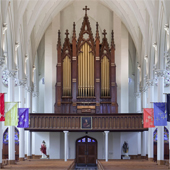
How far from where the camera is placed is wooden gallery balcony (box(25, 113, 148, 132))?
3259 centimetres

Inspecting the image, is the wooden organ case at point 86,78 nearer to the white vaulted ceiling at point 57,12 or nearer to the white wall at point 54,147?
the white vaulted ceiling at point 57,12

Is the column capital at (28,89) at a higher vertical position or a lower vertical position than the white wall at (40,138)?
higher

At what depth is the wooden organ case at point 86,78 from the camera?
1337 inches

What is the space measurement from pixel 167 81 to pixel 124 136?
7082mm

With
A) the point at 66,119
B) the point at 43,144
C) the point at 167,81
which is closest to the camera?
the point at 66,119

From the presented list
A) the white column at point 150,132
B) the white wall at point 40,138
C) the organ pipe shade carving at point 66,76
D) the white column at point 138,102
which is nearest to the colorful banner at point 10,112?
the organ pipe shade carving at point 66,76

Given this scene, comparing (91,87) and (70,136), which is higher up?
(91,87)

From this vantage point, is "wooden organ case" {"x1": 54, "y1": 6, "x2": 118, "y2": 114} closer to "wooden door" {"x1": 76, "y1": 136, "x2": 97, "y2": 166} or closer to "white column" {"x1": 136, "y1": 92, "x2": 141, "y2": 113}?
"wooden door" {"x1": 76, "y1": 136, "x2": 97, "y2": 166}

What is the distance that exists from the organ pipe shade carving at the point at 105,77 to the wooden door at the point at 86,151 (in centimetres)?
586

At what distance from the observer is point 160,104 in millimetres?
24797

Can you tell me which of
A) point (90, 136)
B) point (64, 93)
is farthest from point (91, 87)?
point (90, 136)

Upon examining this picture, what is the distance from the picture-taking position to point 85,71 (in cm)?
3447

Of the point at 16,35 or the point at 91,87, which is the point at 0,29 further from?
the point at 91,87

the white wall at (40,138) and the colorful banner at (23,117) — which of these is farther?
the white wall at (40,138)
